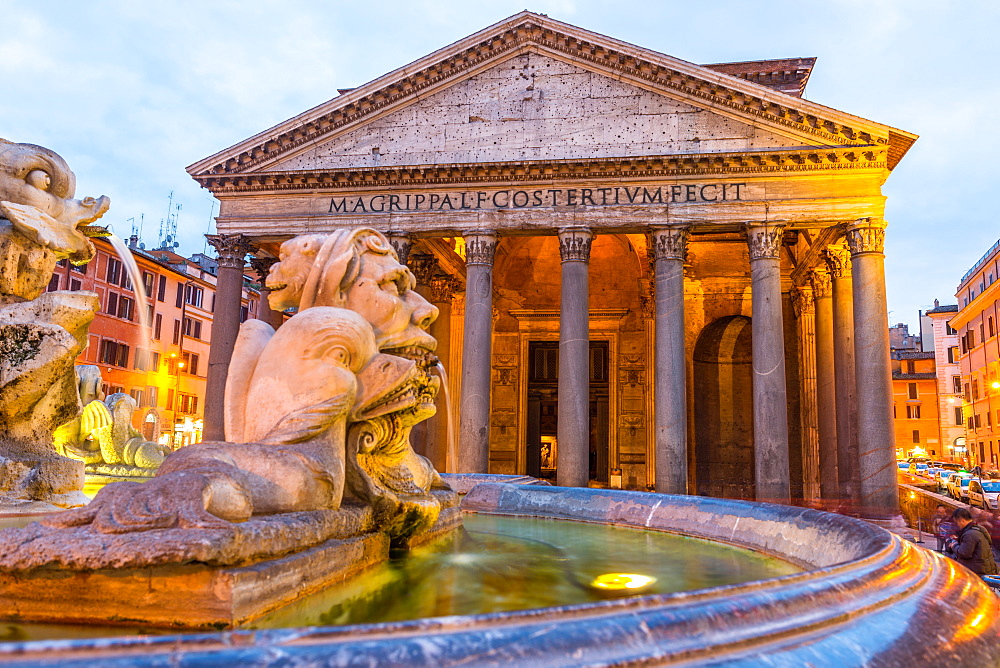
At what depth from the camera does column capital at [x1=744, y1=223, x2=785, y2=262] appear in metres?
15.5

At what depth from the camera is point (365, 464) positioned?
2996 millimetres

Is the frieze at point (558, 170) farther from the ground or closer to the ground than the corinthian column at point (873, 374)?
farther from the ground

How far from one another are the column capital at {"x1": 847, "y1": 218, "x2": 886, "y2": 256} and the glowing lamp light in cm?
1444

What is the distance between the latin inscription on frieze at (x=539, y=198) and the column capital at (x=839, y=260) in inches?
129

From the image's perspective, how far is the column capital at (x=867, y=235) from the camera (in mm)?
15047

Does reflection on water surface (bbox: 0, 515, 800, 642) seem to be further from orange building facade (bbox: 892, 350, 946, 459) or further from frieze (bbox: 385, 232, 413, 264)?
orange building facade (bbox: 892, 350, 946, 459)

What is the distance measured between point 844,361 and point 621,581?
16.4 metres

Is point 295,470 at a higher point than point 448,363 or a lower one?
lower

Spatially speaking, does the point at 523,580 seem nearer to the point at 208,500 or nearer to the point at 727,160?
the point at 208,500

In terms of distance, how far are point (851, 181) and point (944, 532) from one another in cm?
870

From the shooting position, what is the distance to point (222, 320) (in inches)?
674

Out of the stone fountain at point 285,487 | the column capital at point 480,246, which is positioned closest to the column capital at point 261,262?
the column capital at point 480,246

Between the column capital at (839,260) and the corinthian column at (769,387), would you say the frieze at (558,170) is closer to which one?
the corinthian column at (769,387)

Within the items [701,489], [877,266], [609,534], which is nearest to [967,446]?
[701,489]
